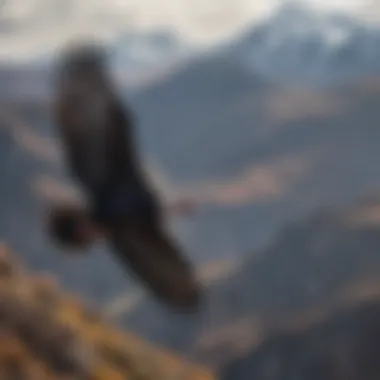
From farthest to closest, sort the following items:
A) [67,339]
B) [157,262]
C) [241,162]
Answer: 1. [241,162]
2. [67,339]
3. [157,262]

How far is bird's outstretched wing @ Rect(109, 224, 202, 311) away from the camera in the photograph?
5.57 feet

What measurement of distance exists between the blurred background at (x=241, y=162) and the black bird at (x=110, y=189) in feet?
0.15

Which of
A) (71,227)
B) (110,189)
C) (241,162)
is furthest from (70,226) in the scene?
(241,162)

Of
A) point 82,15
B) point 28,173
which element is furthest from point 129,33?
point 28,173

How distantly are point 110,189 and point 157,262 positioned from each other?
143 millimetres

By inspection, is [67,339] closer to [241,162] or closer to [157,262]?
[157,262]

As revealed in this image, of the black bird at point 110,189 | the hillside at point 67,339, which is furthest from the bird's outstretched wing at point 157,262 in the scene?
the hillside at point 67,339

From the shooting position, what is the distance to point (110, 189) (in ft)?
5.59

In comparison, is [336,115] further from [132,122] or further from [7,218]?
[7,218]

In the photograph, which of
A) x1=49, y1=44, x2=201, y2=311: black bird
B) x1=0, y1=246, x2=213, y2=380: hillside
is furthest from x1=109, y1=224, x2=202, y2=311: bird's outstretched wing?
x1=0, y1=246, x2=213, y2=380: hillside

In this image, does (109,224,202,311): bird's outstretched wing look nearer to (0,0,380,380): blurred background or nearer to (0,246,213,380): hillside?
(0,0,380,380): blurred background

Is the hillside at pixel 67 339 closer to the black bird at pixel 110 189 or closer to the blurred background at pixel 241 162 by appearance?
the blurred background at pixel 241 162

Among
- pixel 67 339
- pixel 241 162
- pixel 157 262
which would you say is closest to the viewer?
pixel 157 262

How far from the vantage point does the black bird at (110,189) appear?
165 centimetres
